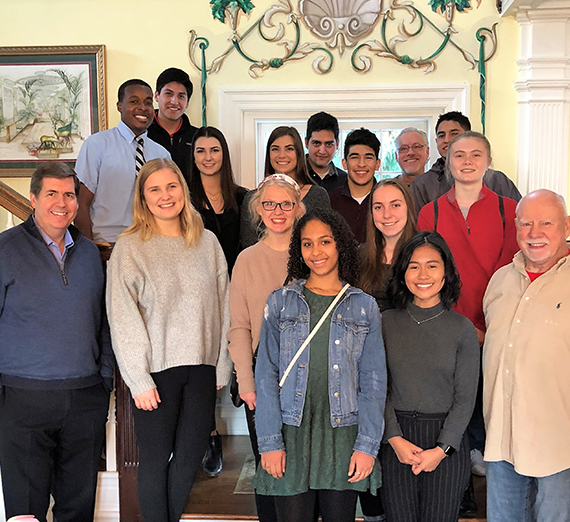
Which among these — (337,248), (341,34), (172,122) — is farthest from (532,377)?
(341,34)

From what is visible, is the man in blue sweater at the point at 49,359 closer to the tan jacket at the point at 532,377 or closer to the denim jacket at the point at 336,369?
the denim jacket at the point at 336,369

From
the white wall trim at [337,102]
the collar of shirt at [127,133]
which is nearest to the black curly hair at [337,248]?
the collar of shirt at [127,133]

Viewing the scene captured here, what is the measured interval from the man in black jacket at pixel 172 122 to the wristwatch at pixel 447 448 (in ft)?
7.15

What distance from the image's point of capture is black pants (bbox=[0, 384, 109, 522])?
1.93 metres

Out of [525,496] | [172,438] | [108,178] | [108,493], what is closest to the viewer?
[525,496]

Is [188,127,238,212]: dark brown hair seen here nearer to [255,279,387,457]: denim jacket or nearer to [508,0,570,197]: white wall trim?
[255,279,387,457]: denim jacket

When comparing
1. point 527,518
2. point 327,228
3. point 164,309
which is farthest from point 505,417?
point 164,309

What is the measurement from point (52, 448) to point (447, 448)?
50.6 inches

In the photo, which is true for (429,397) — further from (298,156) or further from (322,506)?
(298,156)

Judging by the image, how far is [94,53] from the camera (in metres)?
3.91

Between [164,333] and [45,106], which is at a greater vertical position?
[45,106]

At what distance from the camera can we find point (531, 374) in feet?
5.82

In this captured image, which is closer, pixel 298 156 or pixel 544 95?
pixel 298 156

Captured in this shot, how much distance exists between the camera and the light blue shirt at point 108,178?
2.72 m
